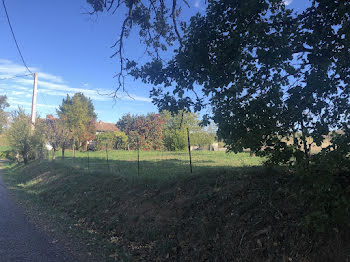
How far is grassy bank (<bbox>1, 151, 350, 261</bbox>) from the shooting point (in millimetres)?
3902

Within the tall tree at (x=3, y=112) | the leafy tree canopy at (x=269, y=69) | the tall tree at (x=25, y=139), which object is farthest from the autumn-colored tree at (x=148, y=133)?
the tall tree at (x=3, y=112)

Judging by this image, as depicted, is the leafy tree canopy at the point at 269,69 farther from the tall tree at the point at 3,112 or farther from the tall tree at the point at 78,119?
the tall tree at the point at 3,112

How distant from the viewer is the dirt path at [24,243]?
4.63 m

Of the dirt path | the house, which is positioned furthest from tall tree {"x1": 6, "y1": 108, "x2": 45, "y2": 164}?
the house

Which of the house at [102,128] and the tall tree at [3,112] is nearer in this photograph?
the house at [102,128]

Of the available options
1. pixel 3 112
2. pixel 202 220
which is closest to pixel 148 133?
pixel 202 220

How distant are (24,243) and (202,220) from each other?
12.0 feet

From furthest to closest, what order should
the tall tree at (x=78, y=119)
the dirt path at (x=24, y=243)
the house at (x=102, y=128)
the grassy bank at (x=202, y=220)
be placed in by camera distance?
1. the house at (x=102, y=128)
2. the tall tree at (x=78, y=119)
3. the dirt path at (x=24, y=243)
4. the grassy bank at (x=202, y=220)

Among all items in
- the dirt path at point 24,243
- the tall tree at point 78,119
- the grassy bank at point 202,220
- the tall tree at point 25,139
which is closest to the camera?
the grassy bank at point 202,220

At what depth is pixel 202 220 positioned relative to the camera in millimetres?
5172

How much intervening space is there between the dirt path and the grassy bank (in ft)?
2.27

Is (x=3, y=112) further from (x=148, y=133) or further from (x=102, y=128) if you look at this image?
(x=148, y=133)

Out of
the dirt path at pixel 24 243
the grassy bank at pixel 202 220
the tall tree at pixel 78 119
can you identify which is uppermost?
the tall tree at pixel 78 119

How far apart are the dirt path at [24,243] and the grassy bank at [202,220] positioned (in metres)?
0.69
